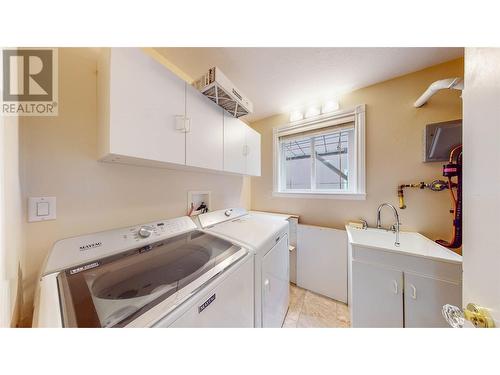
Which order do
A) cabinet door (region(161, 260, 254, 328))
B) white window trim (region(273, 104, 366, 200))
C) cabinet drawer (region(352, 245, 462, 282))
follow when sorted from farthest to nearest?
white window trim (region(273, 104, 366, 200)) < cabinet drawer (region(352, 245, 462, 282)) < cabinet door (region(161, 260, 254, 328))

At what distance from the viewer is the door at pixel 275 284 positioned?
112 centimetres

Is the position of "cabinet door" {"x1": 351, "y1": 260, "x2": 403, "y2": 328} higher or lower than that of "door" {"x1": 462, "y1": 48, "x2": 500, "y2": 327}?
lower

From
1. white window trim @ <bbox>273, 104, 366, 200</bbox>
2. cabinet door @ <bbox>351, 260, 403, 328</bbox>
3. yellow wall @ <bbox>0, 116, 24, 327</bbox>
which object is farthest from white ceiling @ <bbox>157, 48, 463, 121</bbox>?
cabinet door @ <bbox>351, 260, 403, 328</bbox>

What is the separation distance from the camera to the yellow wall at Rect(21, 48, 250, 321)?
739mm

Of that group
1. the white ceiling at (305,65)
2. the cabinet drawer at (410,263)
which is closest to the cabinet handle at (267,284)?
the cabinet drawer at (410,263)

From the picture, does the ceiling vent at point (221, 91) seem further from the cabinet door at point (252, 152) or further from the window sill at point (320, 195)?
the window sill at point (320, 195)

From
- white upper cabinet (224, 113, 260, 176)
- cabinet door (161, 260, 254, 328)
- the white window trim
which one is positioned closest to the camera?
cabinet door (161, 260, 254, 328)

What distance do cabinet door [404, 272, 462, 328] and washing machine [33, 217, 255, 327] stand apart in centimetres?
124

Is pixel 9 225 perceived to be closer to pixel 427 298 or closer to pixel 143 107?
pixel 143 107

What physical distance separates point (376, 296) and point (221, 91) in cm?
210

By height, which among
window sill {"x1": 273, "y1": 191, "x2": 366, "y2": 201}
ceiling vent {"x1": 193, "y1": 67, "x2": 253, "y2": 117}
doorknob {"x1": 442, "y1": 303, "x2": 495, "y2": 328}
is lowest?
doorknob {"x1": 442, "y1": 303, "x2": 495, "y2": 328}

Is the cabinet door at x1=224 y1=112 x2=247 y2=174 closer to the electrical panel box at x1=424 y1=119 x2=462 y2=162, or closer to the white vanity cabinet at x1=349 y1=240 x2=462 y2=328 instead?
the white vanity cabinet at x1=349 y1=240 x2=462 y2=328

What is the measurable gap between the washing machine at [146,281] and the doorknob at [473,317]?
789mm

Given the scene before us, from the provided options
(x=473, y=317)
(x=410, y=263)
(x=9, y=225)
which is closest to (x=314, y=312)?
(x=410, y=263)
